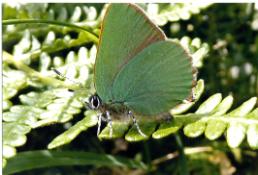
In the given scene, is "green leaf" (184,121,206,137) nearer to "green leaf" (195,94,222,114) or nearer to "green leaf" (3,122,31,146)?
"green leaf" (195,94,222,114)

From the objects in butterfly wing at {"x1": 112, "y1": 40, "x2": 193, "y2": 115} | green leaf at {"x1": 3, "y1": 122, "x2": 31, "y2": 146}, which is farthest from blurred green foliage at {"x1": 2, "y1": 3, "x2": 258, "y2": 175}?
butterfly wing at {"x1": 112, "y1": 40, "x2": 193, "y2": 115}

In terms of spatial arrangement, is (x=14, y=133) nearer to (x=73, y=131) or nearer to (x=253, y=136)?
(x=73, y=131)

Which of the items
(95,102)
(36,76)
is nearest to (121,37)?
(95,102)

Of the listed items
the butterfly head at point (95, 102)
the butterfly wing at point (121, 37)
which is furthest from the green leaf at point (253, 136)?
the butterfly head at point (95, 102)

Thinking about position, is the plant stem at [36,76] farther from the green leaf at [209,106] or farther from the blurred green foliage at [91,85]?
the green leaf at [209,106]

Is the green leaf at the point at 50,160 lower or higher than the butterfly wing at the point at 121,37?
lower

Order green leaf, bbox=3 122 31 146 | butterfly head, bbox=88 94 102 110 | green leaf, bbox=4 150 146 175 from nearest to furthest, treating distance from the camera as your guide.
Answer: green leaf, bbox=3 122 31 146 < butterfly head, bbox=88 94 102 110 < green leaf, bbox=4 150 146 175

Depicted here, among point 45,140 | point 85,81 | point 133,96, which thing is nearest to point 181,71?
point 133,96
